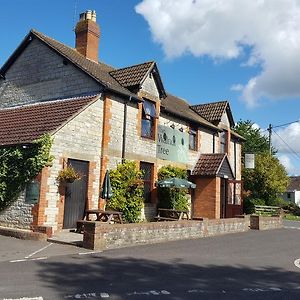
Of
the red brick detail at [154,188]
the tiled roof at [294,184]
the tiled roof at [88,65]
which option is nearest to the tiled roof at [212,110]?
the red brick detail at [154,188]

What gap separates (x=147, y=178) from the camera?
20.8m

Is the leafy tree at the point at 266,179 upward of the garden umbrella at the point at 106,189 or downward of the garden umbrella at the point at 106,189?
upward

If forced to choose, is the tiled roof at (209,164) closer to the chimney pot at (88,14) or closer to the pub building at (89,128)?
the pub building at (89,128)

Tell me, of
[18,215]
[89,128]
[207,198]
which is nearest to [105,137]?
[89,128]

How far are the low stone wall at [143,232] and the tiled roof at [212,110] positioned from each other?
956 cm

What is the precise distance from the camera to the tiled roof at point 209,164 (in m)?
23.1

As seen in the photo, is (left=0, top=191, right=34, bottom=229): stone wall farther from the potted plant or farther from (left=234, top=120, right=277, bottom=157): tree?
(left=234, top=120, right=277, bottom=157): tree

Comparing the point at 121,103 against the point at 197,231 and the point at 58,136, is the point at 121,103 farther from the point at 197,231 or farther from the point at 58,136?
the point at 197,231

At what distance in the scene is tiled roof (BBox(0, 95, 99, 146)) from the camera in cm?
1591

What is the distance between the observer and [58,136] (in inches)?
619

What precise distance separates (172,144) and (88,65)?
614cm

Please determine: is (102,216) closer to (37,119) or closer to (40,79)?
(37,119)

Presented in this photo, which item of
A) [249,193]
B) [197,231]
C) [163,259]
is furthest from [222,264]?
[249,193]

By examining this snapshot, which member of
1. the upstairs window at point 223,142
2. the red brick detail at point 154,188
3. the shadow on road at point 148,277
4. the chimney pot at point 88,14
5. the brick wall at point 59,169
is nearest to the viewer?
the shadow on road at point 148,277
